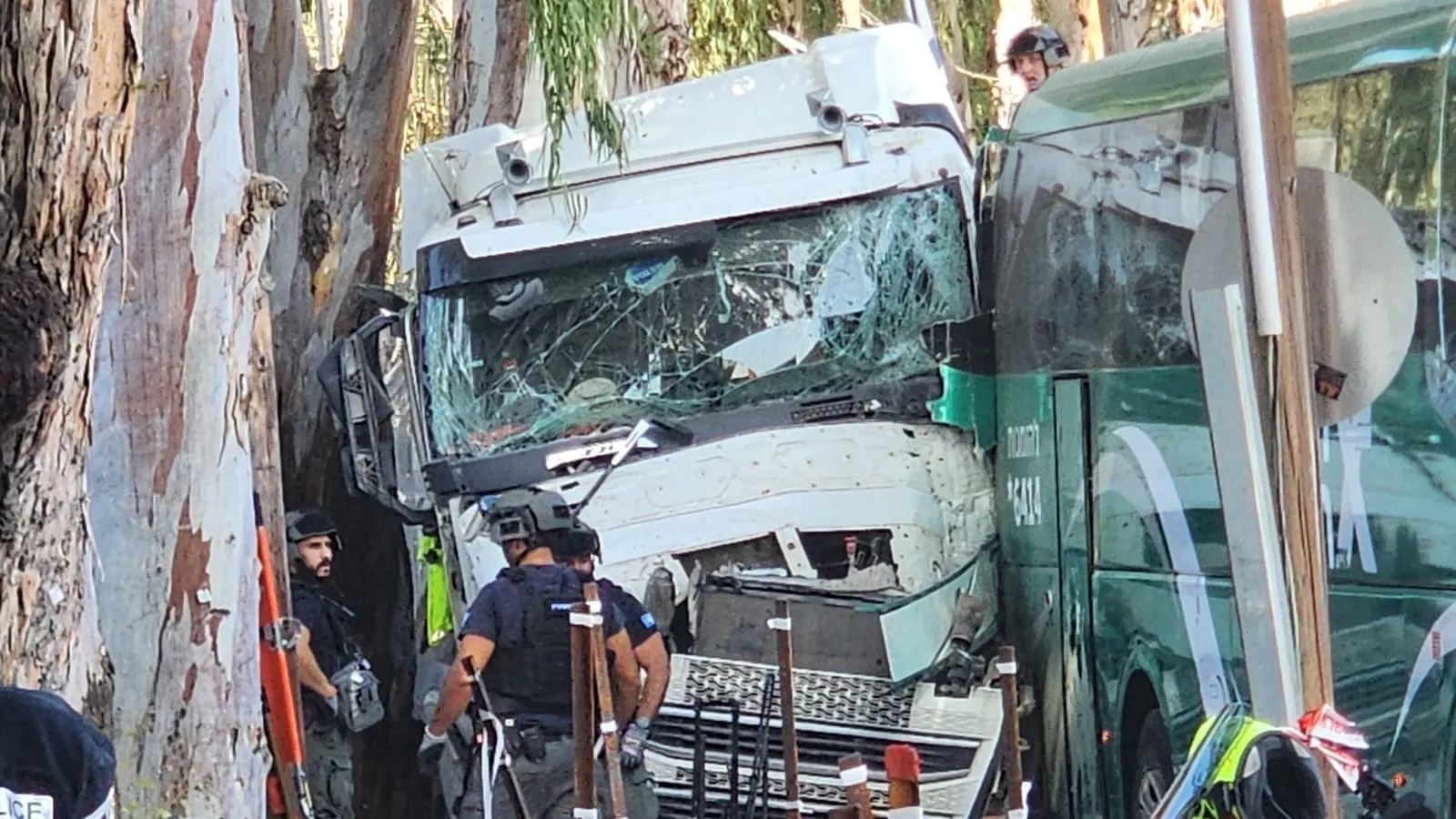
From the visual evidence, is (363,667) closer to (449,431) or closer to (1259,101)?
(449,431)

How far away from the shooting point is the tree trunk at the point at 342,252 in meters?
12.4

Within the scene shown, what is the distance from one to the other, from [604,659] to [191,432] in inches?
78.0

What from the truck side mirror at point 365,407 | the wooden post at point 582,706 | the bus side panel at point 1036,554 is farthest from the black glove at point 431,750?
the bus side panel at point 1036,554

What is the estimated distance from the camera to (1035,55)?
1200 cm

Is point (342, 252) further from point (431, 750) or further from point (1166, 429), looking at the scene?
point (1166, 429)

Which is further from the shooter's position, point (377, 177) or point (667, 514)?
point (377, 177)

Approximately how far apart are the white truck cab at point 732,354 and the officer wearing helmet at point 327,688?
53cm

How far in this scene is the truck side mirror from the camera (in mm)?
10281

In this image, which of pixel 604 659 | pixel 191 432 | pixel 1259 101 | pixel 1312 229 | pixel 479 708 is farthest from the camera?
pixel 479 708

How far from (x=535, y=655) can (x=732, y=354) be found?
197cm

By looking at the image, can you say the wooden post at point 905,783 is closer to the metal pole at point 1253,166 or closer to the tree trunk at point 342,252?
the metal pole at point 1253,166

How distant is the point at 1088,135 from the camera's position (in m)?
8.86

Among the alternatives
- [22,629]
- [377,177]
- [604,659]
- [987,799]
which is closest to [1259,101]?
[22,629]

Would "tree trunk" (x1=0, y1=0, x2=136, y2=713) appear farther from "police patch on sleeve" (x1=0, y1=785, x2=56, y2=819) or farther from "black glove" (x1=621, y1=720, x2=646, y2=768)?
"black glove" (x1=621, y1=720, x2=646, y2=768)
